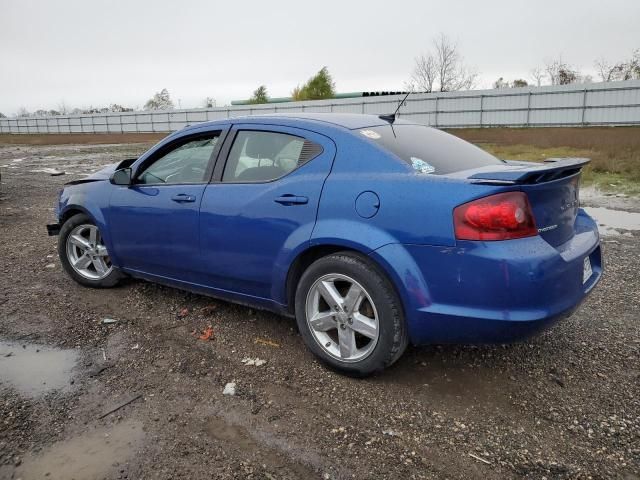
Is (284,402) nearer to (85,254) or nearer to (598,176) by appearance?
(85,254)

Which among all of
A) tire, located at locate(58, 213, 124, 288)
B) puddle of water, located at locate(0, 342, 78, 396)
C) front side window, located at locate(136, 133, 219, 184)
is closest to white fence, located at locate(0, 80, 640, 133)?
tire, located at locate(58, 213, 124, 288)

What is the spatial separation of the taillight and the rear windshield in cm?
47

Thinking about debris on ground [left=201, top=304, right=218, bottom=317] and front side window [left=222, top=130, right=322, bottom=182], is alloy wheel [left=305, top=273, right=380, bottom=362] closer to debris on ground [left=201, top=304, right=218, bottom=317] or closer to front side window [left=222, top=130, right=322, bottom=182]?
front side window [left=222, top=130, right=322, bottom=182]

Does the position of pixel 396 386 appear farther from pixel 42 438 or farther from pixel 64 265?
pixel 64 265

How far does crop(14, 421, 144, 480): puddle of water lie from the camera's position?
2393mm

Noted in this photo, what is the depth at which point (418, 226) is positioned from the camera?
2785 mm

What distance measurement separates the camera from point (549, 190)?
2873 millimetres

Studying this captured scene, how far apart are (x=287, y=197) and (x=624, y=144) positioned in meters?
18.6

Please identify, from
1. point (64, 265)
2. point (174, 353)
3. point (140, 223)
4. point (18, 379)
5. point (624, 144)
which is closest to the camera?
point (18, 379)

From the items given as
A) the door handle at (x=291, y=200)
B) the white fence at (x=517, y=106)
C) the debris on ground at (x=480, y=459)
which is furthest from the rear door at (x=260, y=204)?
the white fence at (x=517, y=106)

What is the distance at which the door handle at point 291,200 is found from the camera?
323cm

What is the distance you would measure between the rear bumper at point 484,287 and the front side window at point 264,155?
927 millimetres

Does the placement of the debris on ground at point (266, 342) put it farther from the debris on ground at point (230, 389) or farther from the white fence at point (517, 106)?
the white fence at point (517, 106)

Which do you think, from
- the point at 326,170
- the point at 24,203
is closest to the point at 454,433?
the point at 326,170
